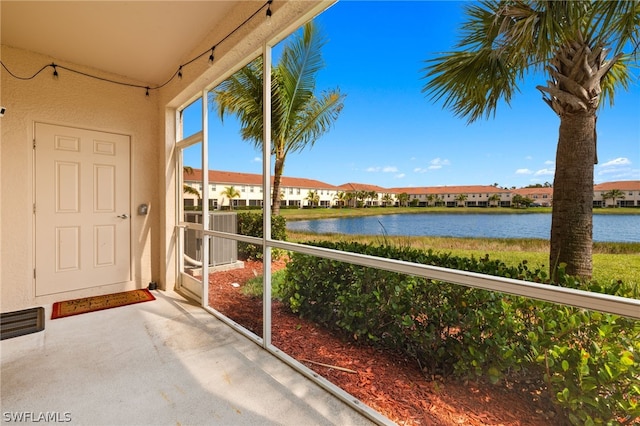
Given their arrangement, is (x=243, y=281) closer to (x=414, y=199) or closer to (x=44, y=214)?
(x=414, y=199)

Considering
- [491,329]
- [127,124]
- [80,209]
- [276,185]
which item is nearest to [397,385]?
[491,329]

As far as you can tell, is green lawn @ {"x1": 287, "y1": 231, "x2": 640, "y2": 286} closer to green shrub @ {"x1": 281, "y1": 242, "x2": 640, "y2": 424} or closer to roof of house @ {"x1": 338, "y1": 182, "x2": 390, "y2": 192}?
green shrub @ {"x1": 281, "y1": 242, "x2": 640, "y2": 424}

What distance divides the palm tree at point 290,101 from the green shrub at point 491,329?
2.84 ft

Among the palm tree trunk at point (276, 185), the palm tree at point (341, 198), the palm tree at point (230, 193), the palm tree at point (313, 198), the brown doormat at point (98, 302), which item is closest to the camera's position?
the palm tree at point (341, 198)

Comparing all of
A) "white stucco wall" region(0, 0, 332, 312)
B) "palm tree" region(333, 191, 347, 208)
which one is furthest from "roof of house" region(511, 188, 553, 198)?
"white stucco wall" region(0, 0, 332, 312)

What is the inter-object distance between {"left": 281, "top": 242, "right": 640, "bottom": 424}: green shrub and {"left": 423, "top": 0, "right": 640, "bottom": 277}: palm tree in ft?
0.75

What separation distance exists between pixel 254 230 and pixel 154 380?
1.38 meters

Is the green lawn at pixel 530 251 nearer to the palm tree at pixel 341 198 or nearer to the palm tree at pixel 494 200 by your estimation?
the palm tree at pixel 494 200

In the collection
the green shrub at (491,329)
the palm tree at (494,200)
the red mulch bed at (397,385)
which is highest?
the palm tree at (494,200)

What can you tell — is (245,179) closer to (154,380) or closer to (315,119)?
(315,119)

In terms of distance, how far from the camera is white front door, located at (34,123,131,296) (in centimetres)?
317

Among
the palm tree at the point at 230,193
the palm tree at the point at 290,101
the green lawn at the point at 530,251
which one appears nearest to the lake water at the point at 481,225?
the green lawn at the point at 530,251

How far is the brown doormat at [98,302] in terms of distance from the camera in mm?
3011

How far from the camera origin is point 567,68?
3.40 ft
